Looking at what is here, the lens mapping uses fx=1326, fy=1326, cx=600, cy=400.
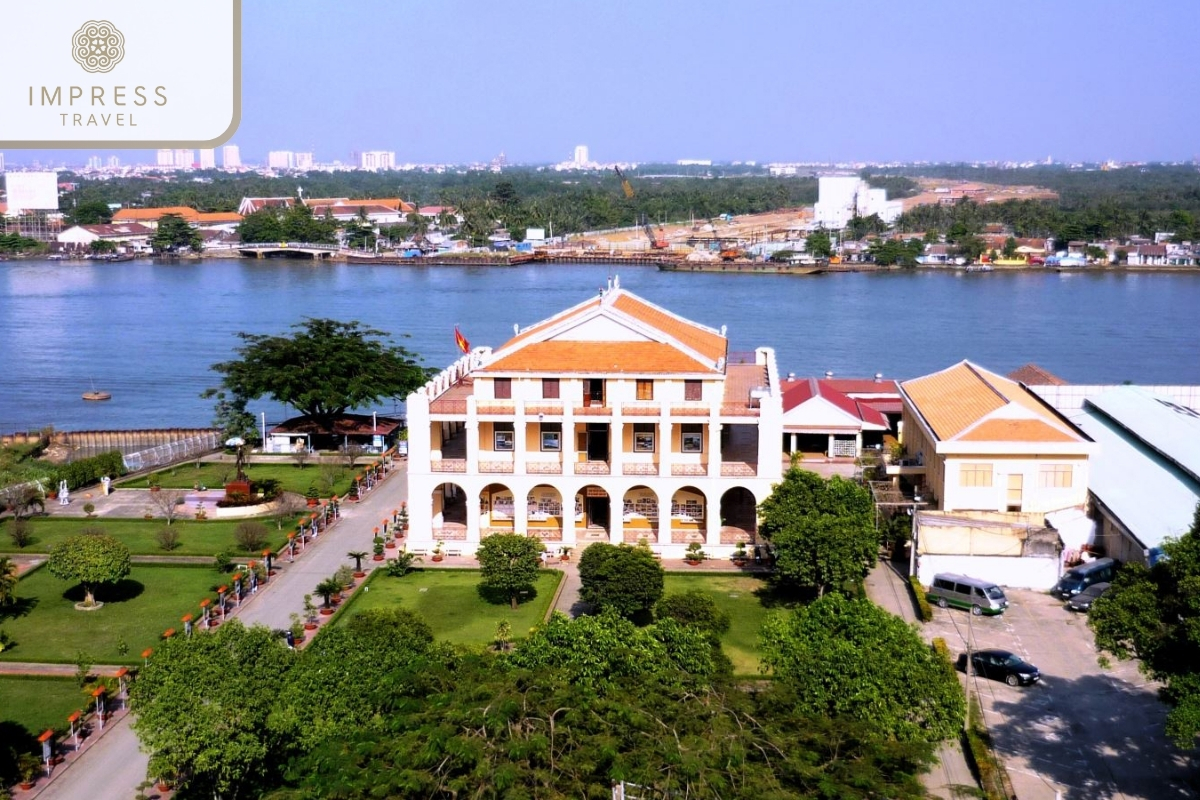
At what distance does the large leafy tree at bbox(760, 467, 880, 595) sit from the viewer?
16250 millimetres

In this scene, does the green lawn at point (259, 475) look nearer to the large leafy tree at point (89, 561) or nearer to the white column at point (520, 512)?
the white column at point (520, 512)

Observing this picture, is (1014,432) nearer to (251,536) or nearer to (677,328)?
(677,328)

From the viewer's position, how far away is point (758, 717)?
33.7 ft

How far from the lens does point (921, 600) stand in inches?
643

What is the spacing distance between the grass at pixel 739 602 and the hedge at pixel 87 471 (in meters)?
11.1

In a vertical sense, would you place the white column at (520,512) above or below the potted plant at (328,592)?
above

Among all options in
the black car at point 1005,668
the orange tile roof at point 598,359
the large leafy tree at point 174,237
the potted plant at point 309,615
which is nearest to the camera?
the black car at point 1005,668

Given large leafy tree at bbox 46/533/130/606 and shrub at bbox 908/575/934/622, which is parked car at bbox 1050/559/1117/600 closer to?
shrub at bbox 908/575/934/622

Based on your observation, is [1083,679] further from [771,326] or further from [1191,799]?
[771,326]

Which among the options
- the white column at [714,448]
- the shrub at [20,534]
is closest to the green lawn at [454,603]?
the white column at [714,448]

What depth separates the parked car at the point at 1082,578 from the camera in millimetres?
16562

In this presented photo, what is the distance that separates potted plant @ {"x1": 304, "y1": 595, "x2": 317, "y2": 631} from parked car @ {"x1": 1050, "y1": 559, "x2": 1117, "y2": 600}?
364 inches

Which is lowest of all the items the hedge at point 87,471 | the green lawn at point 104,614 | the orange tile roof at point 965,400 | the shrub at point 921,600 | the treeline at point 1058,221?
the green lawn at point 104,614

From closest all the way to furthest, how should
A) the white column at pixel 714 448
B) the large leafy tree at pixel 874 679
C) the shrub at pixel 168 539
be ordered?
the large leafy tree at pixel 874 679
the white column at pixel 714 448
the shrub at pixel 168 539
